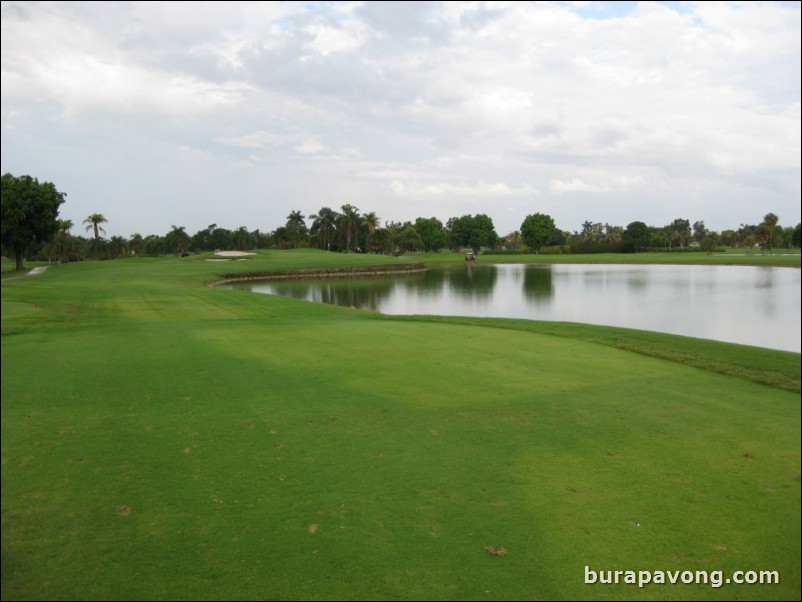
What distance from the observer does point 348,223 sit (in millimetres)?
110250

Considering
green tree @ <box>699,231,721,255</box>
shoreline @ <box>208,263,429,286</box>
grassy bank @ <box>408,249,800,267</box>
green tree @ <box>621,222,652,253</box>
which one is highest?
green tree @ <box>621,222,652,253</box>

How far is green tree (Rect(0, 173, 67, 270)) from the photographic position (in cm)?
4247

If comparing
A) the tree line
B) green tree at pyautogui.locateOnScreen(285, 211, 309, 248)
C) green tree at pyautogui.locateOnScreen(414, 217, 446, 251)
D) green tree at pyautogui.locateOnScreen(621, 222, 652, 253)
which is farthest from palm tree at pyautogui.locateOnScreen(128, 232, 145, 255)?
green tree at pyautogui.locateOnScreen(621, 222, 652, 253)

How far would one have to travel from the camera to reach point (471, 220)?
141500 mm

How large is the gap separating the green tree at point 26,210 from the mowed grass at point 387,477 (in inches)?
1599

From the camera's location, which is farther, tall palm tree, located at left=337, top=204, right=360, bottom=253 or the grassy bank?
tall palm tree, located at left=337, top=204, right=360, bottom=253

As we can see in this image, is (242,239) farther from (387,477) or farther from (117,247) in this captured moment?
(387,477)

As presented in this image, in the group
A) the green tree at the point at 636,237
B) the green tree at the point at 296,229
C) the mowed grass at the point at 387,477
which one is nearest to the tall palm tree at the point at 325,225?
the green tree at the point at 296,229

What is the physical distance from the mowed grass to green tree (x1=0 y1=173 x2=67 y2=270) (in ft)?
133

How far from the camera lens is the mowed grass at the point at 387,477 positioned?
3732 millimetres

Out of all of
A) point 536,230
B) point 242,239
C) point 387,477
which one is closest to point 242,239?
point 242,239

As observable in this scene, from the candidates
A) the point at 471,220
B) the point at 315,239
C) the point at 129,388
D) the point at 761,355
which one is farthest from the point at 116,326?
the point at 471,220

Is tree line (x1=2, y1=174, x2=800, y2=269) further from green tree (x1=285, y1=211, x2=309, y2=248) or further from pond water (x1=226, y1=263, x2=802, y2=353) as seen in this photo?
pond water (x1=226, y1=263, x2=802, y2=353)

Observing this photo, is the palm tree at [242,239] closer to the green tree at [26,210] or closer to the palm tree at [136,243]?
the palm tree at [136,243]
